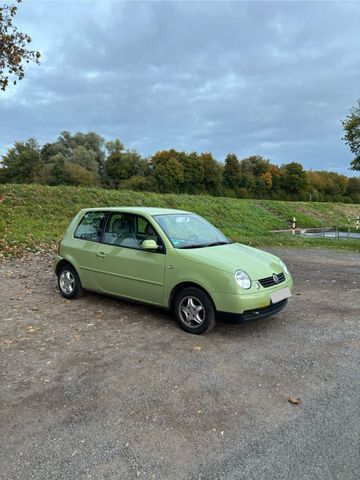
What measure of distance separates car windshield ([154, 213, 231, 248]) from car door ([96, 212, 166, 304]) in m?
0.24

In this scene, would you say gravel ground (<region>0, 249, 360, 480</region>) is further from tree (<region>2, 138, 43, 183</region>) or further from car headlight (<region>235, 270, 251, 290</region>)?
tree (<region>2, 138, 43, 183</region>)

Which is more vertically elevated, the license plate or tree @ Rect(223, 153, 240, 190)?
tree @ Rect(223, 153, 240, 190)

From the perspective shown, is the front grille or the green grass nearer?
the front grille

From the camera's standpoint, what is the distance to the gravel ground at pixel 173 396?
105 inches

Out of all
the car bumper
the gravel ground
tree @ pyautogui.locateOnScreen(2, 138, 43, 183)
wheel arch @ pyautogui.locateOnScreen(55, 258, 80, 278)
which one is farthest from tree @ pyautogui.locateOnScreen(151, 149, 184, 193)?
the car bumper

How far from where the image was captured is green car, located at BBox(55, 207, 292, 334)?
4.81 meters

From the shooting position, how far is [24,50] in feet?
40.1

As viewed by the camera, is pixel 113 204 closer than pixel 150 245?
No

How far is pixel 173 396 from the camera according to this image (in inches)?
139

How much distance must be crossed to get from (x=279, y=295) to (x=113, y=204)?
54.9 feet

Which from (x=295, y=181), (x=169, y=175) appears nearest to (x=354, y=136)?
(x=169, y=175)

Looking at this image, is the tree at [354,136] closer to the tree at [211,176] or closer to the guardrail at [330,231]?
the guardrail at [330,231]

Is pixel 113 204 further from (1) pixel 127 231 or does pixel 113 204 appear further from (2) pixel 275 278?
(2) pixel 275 278

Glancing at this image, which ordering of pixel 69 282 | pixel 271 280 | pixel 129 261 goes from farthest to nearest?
pixel 69 282, pixel 129 261, pixel 271 280
